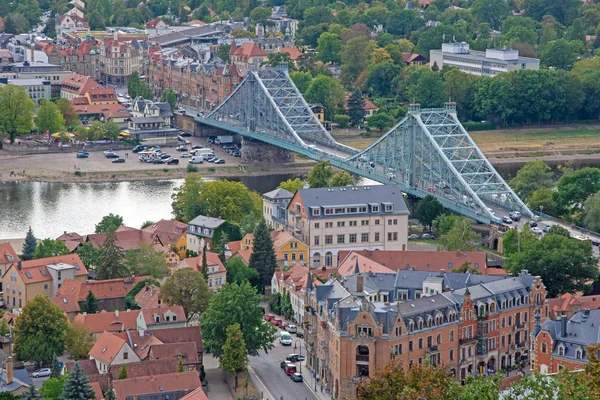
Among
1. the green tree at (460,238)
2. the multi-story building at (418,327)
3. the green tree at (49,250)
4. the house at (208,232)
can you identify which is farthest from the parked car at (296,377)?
the house at (208,232)

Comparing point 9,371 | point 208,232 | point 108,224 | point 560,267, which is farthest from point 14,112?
point 9,371

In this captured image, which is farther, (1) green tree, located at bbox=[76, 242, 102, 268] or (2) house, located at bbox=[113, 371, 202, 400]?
(1) green tree, located at bbox=[76, 242, 102, 268]

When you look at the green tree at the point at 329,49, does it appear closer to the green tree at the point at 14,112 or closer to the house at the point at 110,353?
the green tree at the point at 14,112

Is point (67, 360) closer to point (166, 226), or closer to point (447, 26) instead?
point (166, 226)

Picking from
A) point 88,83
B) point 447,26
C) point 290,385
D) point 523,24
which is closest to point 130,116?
point 88,83

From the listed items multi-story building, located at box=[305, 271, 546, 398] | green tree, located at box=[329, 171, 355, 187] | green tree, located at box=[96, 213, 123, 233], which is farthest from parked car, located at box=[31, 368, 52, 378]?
green tree, located at box=[329, 171, 355, 187]

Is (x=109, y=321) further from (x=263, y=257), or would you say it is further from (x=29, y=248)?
(x=29, y=248)

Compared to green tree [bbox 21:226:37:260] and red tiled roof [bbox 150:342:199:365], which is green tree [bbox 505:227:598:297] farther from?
green tree [bbox 21:226:37:260]
